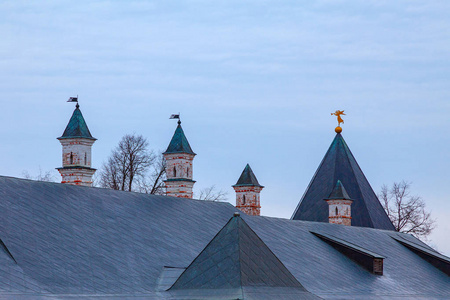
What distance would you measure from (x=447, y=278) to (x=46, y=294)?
818 inches

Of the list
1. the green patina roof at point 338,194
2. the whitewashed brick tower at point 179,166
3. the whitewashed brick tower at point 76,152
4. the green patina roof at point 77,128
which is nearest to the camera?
the whitewashed brick tower at point 76,152

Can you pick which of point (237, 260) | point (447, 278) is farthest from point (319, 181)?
point (237, 260)

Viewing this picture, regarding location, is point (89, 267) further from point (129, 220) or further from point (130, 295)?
point (129, 220)

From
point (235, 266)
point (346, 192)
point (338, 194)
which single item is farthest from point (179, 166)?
point (346, 192)

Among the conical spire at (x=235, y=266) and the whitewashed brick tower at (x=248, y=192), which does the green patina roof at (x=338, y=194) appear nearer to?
the whitewashed brick tower at (x=248, y=192)

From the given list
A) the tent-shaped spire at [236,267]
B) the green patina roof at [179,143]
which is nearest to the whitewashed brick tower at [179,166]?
the green patina roof at [179,143]

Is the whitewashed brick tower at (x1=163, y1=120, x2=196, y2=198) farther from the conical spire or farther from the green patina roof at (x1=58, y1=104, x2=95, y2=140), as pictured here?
the conical spire

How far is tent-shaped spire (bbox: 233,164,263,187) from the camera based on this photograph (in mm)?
37719

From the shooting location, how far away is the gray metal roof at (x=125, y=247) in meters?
21.0

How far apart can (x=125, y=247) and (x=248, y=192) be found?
14.1 m

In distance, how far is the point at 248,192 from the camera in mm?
37594

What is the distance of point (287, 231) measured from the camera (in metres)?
31.8

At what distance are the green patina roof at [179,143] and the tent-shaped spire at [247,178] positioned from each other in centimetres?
567

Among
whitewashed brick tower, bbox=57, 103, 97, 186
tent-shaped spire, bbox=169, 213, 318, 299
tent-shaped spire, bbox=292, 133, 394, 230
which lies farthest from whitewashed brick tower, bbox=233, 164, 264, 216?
tent-shaped spire, bbox=169, 213, 318, 299
